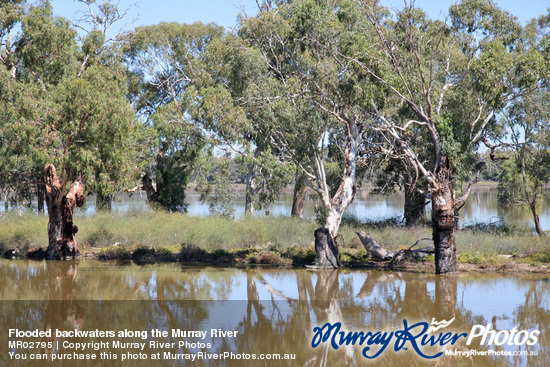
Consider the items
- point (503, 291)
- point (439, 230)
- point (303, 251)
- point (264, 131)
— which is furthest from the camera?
point (264, 131)

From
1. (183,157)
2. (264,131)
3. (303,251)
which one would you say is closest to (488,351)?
(303,251)

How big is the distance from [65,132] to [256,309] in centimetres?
1035

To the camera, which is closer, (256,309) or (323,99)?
(256,309)

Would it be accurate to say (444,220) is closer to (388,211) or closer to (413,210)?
(413,210)

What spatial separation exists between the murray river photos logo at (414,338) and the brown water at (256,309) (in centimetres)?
11

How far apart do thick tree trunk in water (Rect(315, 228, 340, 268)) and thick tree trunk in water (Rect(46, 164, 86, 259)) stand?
9.09 metres

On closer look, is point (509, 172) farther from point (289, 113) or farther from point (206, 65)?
point (289, 113)

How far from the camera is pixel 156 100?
34.8m

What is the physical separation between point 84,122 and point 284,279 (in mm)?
8882

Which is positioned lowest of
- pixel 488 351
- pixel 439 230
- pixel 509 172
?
pixel 488 351

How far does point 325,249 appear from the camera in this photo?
18359mm

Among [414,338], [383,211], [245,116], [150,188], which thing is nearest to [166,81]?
[150,188]

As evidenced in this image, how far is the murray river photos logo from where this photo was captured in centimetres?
968

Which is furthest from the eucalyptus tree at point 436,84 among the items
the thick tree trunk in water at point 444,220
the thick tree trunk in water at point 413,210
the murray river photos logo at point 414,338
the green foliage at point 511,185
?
the green foliage at point 511,185
